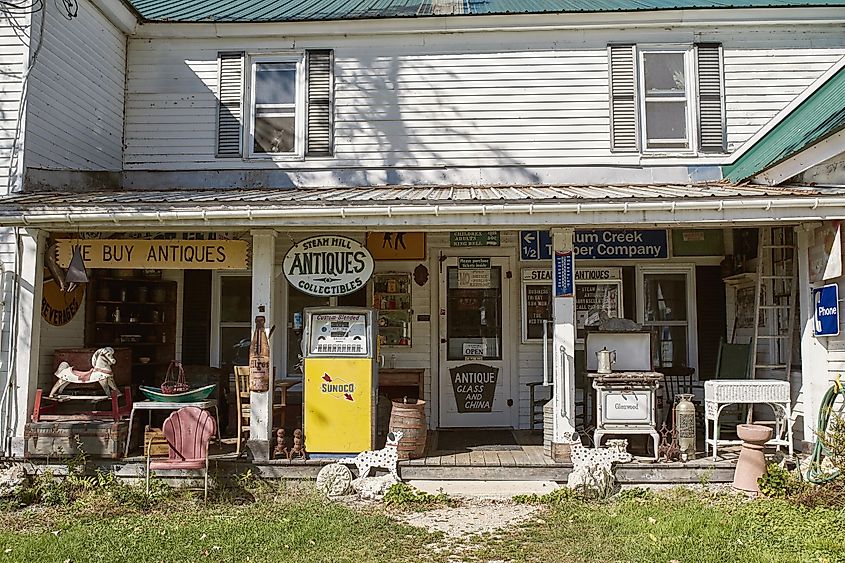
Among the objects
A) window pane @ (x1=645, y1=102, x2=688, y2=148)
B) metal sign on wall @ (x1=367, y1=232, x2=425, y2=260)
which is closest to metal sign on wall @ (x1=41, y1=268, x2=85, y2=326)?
metal sign on wall @ (x1=367, y1=232, x2=425, y2=260)

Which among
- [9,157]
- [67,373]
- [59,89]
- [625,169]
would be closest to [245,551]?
[67,373]

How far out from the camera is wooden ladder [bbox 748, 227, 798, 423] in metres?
8.84

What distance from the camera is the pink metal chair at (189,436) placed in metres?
7.44

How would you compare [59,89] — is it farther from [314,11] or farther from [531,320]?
[531,320]

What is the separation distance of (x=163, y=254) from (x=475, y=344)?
477 centimetres

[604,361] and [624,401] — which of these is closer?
[624,401]

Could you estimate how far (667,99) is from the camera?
10492 millimetres

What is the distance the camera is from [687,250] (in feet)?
34.7

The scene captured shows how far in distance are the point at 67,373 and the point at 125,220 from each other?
6.02 feet

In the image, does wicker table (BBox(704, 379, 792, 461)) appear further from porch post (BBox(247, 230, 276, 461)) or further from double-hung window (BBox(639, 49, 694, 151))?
porch post (BBox(247, 230, 276, 461))

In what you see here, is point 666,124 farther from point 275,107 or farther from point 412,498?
point 412,498

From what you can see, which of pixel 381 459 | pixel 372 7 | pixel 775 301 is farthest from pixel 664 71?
pixel 381 459

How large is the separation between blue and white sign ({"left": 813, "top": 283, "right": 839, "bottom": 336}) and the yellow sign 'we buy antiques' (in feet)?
20.5

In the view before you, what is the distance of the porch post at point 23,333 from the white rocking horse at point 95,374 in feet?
1.07
